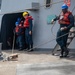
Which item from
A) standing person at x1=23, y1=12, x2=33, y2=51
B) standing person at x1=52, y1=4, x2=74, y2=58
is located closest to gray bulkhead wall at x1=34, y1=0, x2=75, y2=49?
standing person at x1=23, y1=12, x2=33, y2=51

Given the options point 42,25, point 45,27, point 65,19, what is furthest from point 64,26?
point 42,25

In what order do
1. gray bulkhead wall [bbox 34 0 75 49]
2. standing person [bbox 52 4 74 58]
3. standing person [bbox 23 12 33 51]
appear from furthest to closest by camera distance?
1. standing person [bbox 23 12 33 51]
2. gray bulkhead wall [bbox 34 0 75 49]
3. standing person [bbox 52 4 74 58]

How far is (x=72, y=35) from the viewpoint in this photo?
10320 mm

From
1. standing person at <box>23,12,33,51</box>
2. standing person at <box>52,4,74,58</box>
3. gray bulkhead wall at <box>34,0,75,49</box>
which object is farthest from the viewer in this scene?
standing person at <box>23,12,33,51</box>

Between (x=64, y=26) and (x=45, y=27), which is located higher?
(x=64, y=26)

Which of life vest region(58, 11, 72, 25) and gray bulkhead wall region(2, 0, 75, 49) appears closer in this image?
life vest region(58, 11, 72, 25)

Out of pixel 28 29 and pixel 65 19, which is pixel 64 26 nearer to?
pixel 65 19

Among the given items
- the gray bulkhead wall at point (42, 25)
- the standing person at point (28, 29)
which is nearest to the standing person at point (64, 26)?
the gray bulkhead wall at point (42, 25)

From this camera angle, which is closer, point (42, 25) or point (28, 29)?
point (28, 29)

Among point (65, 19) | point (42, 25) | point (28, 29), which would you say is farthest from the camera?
point (42, 25)

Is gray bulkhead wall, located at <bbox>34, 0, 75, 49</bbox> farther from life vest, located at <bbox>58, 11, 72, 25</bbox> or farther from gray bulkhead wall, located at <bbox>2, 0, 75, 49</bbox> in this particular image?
life vest, located at <bbox>58, 11, 72, 25</bbox>

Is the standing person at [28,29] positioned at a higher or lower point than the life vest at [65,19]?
lower

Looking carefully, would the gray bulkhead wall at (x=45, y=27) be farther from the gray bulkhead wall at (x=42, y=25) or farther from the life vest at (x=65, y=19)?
the life vest at (x=65, y=19)

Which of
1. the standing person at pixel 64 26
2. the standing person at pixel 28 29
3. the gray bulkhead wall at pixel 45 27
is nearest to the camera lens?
the standing person at pixel 64 26
